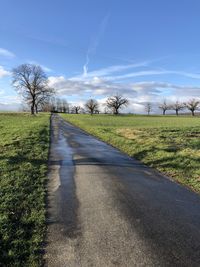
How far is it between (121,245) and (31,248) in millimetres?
1590

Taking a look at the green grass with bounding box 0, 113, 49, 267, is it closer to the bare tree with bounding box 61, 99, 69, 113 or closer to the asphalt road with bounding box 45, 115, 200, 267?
the asphalt road with bounding box 45, 115, 200, 267

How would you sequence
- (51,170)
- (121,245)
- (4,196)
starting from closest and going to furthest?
(121,245)
(4,196)
(51,170)

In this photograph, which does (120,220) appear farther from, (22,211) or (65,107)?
(65,107)

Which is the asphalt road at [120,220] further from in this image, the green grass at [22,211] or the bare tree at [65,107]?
the bare tree at [65,107]

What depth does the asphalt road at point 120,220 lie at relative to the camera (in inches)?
177

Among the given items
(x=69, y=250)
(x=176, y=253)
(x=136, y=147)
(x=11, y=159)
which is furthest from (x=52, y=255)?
(x=136, y=147)

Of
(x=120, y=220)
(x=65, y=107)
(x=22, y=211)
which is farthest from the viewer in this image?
(x=65, y=107)

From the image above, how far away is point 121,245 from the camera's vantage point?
191 inches

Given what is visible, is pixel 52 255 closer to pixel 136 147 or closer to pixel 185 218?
pixel 185 218

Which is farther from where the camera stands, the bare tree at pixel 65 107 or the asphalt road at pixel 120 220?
the bare tree at pixel 65 107

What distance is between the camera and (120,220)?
5.91m

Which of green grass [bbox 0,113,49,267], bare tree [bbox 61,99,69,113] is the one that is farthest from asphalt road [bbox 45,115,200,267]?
bare tree [bbox 61,99,69,113]

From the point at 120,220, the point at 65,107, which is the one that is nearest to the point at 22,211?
the point at 120,220

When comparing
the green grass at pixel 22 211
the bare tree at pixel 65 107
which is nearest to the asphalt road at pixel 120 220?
the green grass at pixel 22 211
